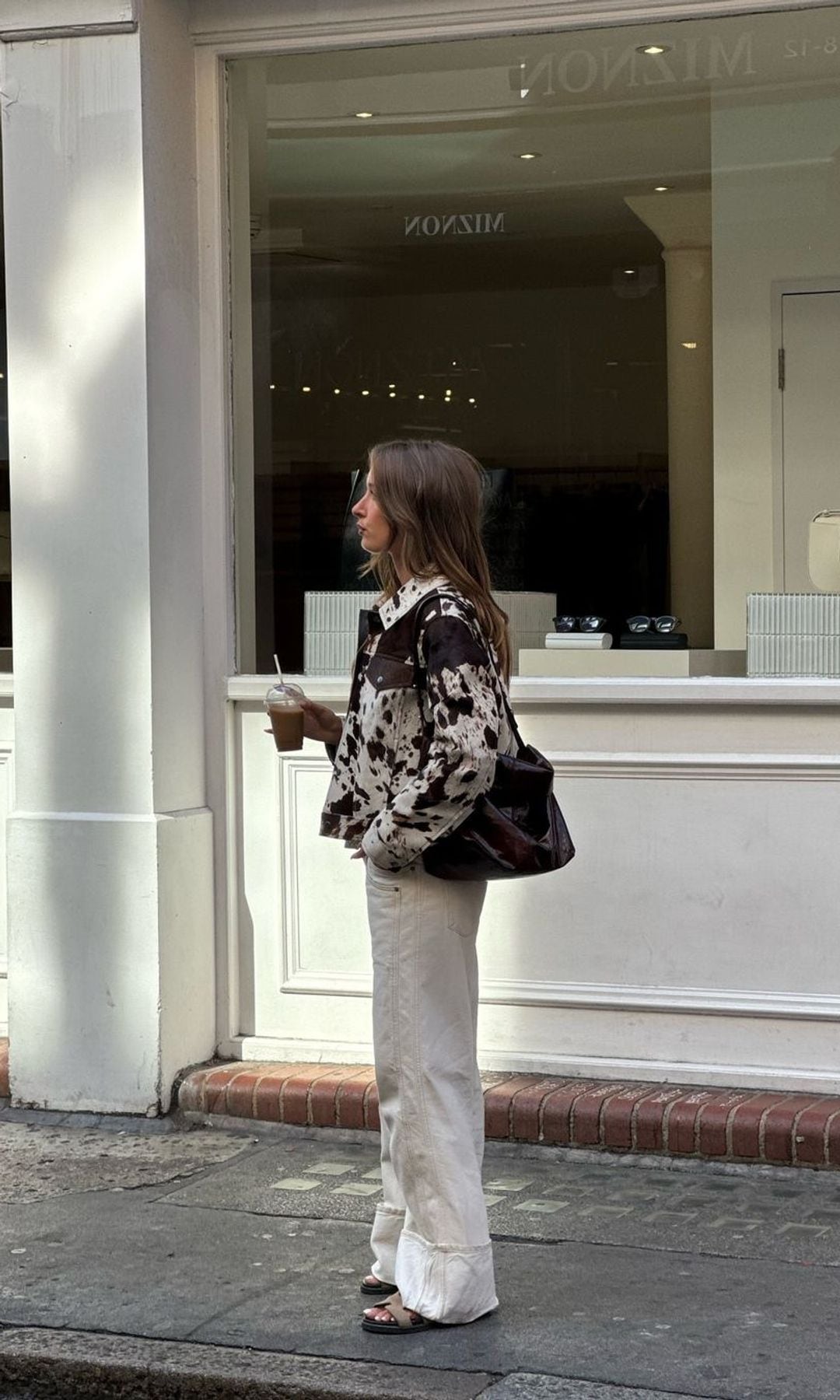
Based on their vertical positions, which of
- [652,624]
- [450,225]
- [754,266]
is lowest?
[652,624]

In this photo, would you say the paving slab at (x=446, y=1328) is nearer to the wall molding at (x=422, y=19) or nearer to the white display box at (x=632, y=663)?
the white display box at (x=632, y=663)

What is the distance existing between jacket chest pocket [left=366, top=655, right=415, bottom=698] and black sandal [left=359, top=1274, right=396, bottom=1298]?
1.36 meters

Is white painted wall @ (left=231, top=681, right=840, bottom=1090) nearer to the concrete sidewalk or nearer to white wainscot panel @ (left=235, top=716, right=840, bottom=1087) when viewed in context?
white wainscot panel @ (left=235, top=716, right=840, bottom=1087)

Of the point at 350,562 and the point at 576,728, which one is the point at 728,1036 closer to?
the point at 576,728

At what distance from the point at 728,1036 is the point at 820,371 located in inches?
89.8

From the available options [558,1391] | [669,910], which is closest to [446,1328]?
[558,1391]

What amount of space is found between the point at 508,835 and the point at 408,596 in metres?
0.56

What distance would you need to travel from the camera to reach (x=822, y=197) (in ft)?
20.0

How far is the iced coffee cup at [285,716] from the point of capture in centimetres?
411

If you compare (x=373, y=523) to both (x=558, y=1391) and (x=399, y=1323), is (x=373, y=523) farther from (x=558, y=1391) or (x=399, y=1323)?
(x=558, y=1391)

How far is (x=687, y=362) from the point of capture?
6215mm

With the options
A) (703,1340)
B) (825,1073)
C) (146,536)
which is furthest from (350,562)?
(703,1340)

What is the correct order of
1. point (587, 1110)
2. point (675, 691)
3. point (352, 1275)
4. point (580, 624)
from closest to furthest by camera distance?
1. point (352, 1275)
2. point (587, 1110)
3. point (675, 691)
4. point (580, 624)

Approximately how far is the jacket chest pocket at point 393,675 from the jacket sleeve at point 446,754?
0.05 meters
